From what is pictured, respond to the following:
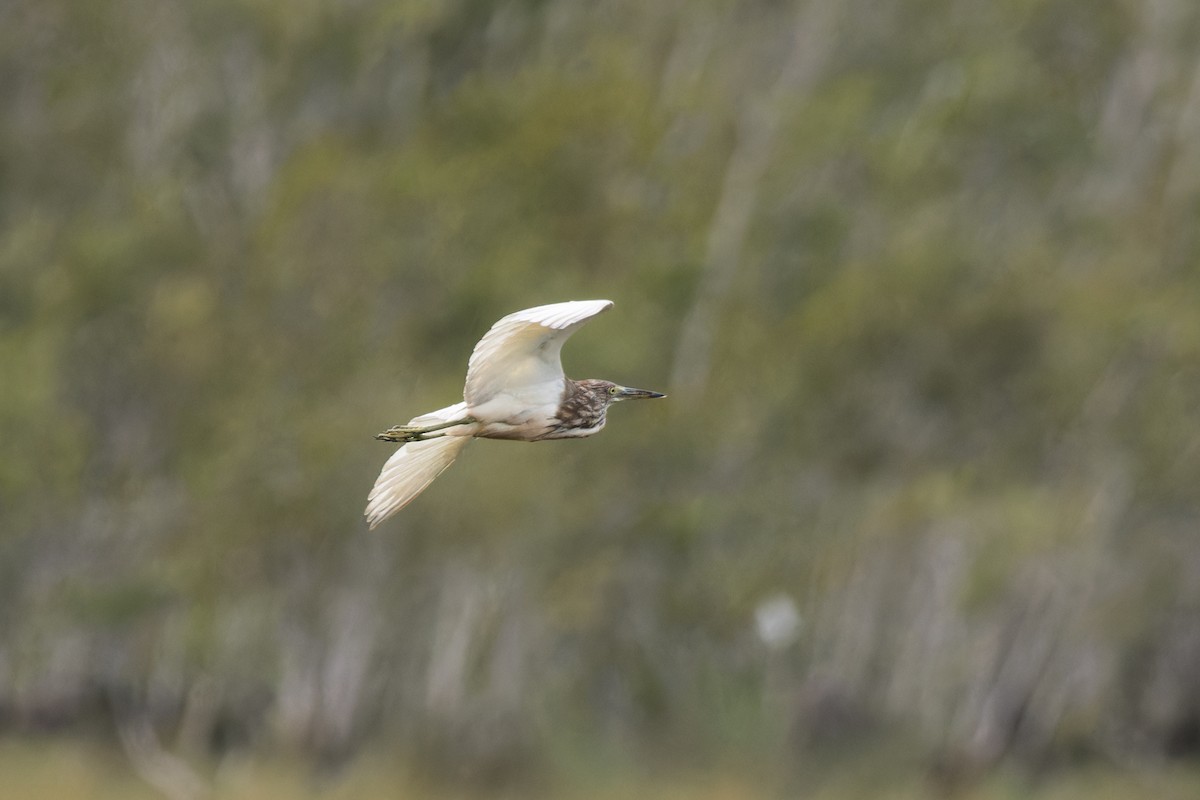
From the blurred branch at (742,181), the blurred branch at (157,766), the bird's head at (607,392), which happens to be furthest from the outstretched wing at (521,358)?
the blurred branch at (742,181)

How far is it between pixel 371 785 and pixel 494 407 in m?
12.3

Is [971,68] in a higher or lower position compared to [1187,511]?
Result: higher

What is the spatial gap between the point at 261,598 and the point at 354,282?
324cm

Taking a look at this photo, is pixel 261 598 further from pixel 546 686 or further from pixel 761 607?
pixel 761 607

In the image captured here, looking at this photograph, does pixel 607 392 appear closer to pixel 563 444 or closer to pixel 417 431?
pixel 417 431

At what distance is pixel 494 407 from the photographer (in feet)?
21.6

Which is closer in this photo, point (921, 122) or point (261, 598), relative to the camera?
point (261, 598)

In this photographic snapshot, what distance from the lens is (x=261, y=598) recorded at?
2020cm

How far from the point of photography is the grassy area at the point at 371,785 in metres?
17.9

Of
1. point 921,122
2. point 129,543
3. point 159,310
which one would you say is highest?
point 921,122

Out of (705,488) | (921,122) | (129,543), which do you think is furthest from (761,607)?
(921,122)

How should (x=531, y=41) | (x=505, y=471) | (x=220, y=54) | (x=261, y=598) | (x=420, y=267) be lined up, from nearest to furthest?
(x=505, y=471), (x=261, y=598), (x=420, y=267), (x=220, y=54), (x=531, y=41)

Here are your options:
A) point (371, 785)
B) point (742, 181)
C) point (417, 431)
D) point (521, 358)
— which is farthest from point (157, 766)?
point (521, 358)

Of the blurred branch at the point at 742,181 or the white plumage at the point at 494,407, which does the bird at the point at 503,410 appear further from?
the blurred branch at the point at 742,181
